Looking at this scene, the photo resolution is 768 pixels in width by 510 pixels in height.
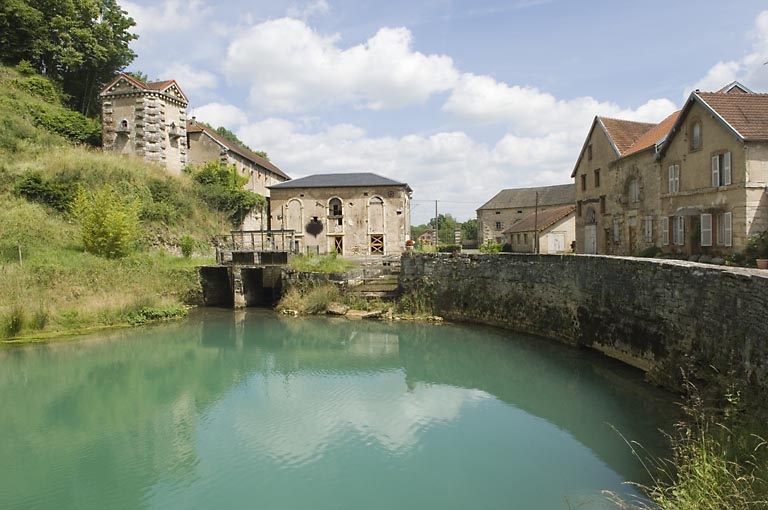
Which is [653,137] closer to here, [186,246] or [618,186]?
[618,186]

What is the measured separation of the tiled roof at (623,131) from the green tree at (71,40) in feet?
98.7

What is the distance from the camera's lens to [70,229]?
1958 centimetres

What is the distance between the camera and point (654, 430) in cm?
736

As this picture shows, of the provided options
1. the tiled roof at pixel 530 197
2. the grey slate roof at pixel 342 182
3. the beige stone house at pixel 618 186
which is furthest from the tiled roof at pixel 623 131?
the tiled roof at pixel 530 197

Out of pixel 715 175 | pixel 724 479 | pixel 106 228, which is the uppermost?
pixel 715 175

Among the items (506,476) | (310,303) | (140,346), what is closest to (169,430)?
(506,476)

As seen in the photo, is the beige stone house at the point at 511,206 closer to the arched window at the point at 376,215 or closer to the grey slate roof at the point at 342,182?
the grey slate roof at the point at 342,182

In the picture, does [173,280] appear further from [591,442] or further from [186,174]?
[591,442]

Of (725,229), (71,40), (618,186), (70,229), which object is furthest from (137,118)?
(725,229)

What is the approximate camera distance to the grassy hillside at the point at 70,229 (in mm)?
15148

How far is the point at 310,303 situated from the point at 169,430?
10498mm

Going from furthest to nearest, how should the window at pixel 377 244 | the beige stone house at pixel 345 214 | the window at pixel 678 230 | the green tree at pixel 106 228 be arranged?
the window at pixel 377 244 < the beige stone house at pixel 345 214 < the green tree at pixel 106 228 < the window at pixel 678 230

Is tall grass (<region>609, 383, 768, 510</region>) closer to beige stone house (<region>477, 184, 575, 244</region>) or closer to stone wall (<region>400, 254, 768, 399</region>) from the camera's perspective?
stone wall (<region>400, 254, 768, 399</region>)

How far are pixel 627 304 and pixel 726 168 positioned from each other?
8.23 meters
